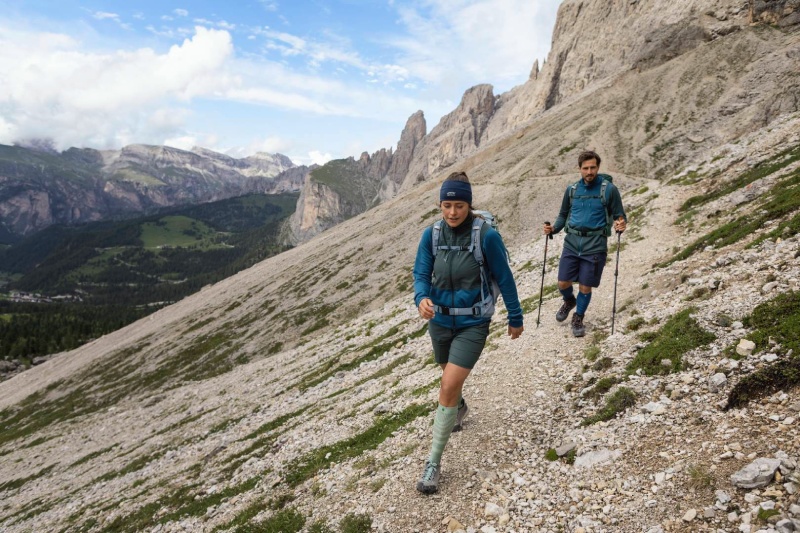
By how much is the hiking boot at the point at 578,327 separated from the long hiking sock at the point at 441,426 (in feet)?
24.3

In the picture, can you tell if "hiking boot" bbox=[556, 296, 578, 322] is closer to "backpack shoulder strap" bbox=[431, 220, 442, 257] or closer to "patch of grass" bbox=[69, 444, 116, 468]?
"backpack shoulder strap" bbox=[431, 220, 442, 257]

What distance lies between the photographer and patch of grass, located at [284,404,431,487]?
12.8 metres

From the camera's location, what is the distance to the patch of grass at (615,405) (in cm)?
940

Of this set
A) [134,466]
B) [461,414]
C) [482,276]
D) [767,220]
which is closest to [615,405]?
[461,414]

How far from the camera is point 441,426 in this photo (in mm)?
8359

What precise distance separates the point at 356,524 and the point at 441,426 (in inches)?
111

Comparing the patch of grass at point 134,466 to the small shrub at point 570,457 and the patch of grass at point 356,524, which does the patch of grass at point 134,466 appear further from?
the small shrub at point 570,457

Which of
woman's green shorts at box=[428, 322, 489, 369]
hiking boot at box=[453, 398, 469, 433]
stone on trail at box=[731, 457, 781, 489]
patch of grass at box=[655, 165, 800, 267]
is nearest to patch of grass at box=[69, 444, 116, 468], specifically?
hiking boot at box=[453, 398, 469, 433]

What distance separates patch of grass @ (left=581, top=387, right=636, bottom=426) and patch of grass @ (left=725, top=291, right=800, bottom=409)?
1.95 metres

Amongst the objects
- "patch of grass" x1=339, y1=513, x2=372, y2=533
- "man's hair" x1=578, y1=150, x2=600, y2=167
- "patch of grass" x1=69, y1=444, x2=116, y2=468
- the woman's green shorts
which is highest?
"man's hair" x1=578, y1=150, x2=600, y2=167

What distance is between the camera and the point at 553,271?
27.6m

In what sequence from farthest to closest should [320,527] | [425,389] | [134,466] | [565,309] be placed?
[134,466]
[425,389]
[565,309]
[320,527]

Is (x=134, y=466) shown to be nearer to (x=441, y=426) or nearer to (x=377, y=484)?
(x=377, y=484)

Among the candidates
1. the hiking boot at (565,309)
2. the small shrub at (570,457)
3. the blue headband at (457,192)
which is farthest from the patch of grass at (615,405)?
the blue headband at (457,192)
